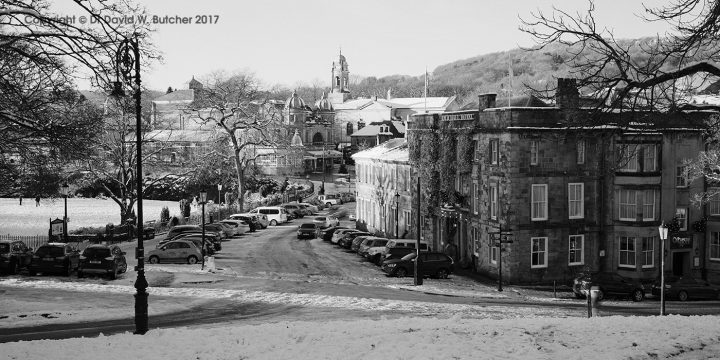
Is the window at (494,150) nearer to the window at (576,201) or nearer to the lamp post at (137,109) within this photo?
the window at (576,201)

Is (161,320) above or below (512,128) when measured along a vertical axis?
below

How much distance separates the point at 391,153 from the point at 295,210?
22.9m

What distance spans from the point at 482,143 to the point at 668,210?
11129 mm

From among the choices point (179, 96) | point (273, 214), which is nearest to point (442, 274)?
point (273, 214)

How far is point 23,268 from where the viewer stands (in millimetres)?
38438

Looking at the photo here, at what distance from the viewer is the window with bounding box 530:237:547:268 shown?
42062 mm

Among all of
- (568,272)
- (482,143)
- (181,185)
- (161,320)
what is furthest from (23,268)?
(181,185)

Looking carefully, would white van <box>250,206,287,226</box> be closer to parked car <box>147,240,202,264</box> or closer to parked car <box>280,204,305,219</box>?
parked car <box>280,204,305,219</box>

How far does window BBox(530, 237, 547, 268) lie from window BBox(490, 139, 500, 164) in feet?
16.0

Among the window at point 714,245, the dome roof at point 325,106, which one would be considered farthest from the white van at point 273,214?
the dome roof at point 325,106

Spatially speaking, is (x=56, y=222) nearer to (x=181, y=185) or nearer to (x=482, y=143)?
(x=482, y=143)

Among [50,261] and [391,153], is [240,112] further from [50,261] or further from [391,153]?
[50,261]

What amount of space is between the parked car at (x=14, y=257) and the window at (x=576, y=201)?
28.1m

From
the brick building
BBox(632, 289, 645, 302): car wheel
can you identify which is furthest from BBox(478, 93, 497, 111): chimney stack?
BBox(632, 289, 645, 302): car wheel
